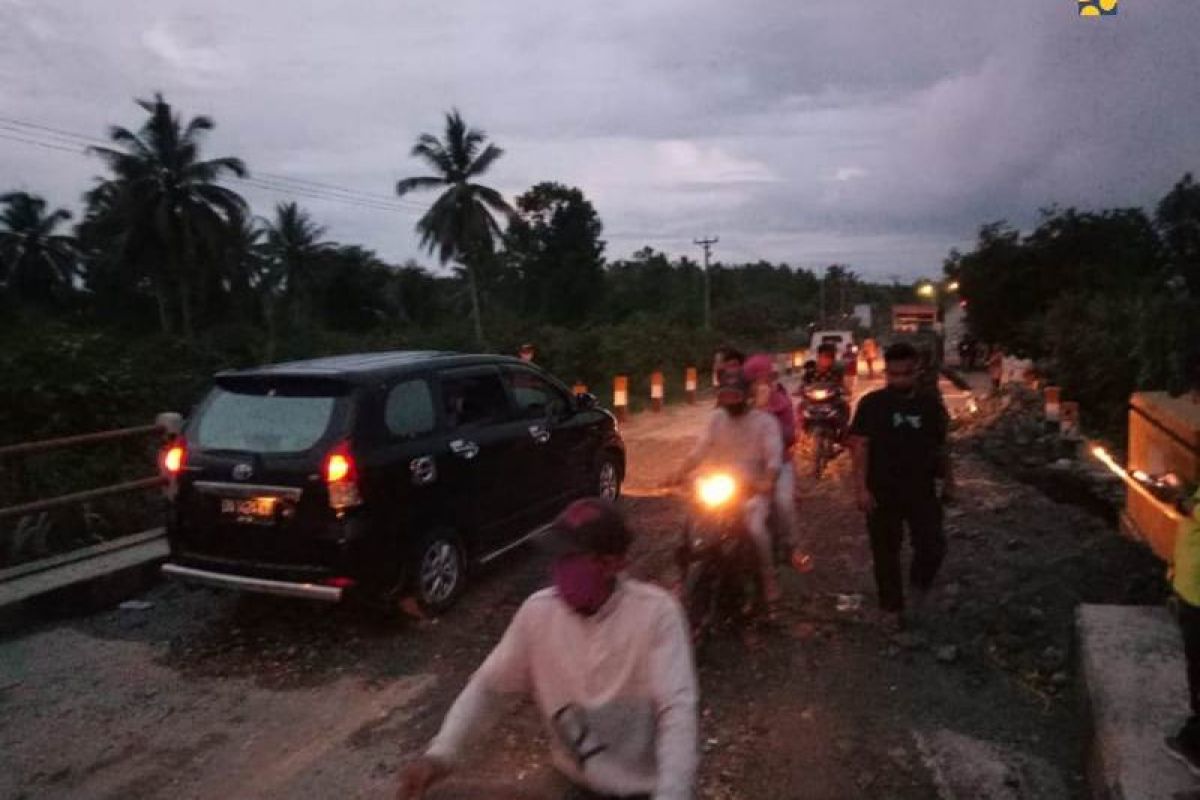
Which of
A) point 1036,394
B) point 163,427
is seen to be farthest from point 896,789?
point 1036,394

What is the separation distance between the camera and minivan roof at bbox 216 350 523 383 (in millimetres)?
6270

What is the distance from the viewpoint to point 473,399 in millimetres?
7316

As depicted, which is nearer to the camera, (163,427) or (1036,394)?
(163,427)

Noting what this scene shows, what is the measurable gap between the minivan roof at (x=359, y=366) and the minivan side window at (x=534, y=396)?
1.95ft

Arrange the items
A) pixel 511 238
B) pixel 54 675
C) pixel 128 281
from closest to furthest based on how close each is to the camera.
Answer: pixel 54 675, pixel 128 281, pixel 511 238

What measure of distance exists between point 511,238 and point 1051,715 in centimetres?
4942

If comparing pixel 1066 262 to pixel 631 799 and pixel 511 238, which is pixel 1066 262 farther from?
pixel 631 799

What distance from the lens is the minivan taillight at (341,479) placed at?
5887 mm

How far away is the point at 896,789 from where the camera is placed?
4277mm

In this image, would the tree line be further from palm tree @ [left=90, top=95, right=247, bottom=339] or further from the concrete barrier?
the concrete barrier

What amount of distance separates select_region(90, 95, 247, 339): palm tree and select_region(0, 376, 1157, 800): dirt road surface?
37.6m

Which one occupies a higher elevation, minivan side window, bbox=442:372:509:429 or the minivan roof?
the minivan roof

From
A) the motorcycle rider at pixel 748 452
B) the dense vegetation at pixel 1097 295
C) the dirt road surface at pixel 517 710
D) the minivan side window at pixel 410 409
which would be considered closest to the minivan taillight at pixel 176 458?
the dirt road surface at pixel 517 710

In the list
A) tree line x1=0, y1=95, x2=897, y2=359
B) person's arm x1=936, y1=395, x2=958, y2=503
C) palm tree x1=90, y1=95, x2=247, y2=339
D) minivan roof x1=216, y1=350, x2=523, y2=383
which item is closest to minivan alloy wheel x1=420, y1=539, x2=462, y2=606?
minivan roof x1=216, y1=350, x2=523, y2=383
